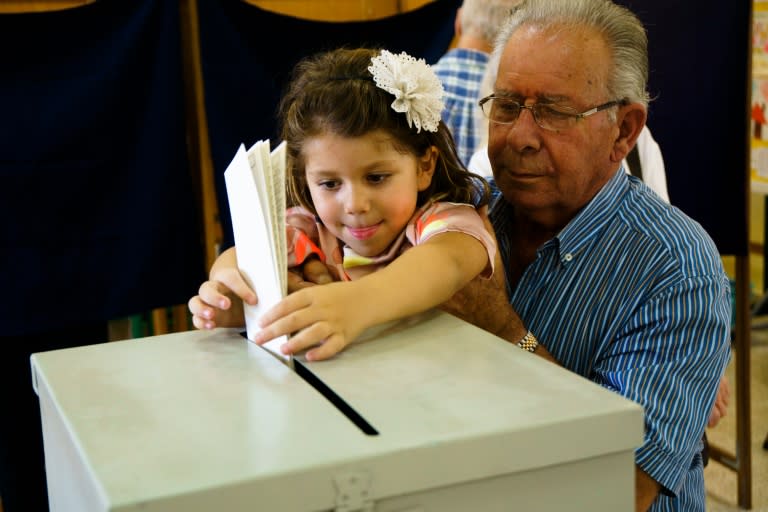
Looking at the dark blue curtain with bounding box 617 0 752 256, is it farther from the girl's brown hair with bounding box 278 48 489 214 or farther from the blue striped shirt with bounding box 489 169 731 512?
the girl's brown hair with bounding box 278 48 489 214

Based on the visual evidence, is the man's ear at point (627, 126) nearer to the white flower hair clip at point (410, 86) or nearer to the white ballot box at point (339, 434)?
the white flower hair clip at point (410, 86)

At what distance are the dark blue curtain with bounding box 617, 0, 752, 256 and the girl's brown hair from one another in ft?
4.93

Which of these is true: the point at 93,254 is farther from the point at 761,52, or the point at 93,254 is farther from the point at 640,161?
the point at 761,52

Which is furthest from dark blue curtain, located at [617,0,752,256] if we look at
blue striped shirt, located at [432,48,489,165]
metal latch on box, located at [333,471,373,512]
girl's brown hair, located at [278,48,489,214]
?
metal latch on box, located at [333,471,373,512]

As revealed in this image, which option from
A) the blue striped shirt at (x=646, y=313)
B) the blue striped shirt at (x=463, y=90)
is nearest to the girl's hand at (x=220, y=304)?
the blue striped shirt at (x=646, y=313)

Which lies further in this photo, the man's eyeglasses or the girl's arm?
the man's eyeglasses

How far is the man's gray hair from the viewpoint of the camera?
4.72 ft

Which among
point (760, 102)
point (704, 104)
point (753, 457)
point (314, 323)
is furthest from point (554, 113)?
point (753, 457)

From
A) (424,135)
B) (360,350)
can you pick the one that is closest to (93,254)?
(424,135)

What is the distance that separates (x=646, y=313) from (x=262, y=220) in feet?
2.15

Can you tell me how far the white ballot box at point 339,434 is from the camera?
61 centimetres

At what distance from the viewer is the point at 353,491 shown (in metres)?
0.63

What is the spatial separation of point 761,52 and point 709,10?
57 cm

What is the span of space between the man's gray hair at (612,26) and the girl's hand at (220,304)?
0.70 m
